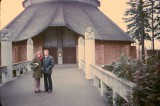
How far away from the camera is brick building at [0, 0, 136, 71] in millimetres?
39125

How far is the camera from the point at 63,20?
3878cm

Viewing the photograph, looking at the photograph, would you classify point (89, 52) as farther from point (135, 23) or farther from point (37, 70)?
point (135, 23)

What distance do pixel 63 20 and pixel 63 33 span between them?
11.0ft

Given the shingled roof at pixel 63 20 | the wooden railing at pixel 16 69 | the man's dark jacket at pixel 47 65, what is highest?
the shingled roof at pixel 63 20

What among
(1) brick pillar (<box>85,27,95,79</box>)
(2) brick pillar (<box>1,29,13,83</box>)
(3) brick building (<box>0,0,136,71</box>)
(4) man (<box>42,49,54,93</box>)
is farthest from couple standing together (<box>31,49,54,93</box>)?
(3) brick building (<box>0,0,136,71</box>)

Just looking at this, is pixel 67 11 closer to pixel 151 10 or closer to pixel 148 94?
pixel 151 10

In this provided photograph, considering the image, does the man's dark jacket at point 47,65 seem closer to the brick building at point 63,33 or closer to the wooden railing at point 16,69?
the wooden railing at point 16,69

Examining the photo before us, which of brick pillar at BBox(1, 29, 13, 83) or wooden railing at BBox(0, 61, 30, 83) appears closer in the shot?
wooden railing at BBox(0, 61, 30, 83)

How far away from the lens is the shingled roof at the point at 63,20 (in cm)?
3897

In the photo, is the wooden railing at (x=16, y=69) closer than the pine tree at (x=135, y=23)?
Yes

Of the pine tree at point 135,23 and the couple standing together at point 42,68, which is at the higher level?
the pine tree at point 135,23

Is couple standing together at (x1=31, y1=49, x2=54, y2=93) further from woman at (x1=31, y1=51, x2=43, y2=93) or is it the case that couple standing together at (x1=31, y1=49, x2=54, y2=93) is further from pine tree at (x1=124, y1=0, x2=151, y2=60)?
pine tree at (x1=124, y1=0, x2=151, y2=60)

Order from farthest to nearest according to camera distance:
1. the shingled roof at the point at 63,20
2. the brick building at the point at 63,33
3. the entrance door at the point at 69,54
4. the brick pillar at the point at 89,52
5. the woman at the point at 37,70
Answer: the entrance door at the point at 69,54
the brick building at the point at 63,33
the shingled roof at the point at 63,20
the brick pillar at the point at 89,52
the woman at the point at 37,70

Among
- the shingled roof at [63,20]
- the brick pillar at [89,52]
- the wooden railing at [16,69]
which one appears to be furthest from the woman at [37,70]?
the shingled roof at [63,20]
